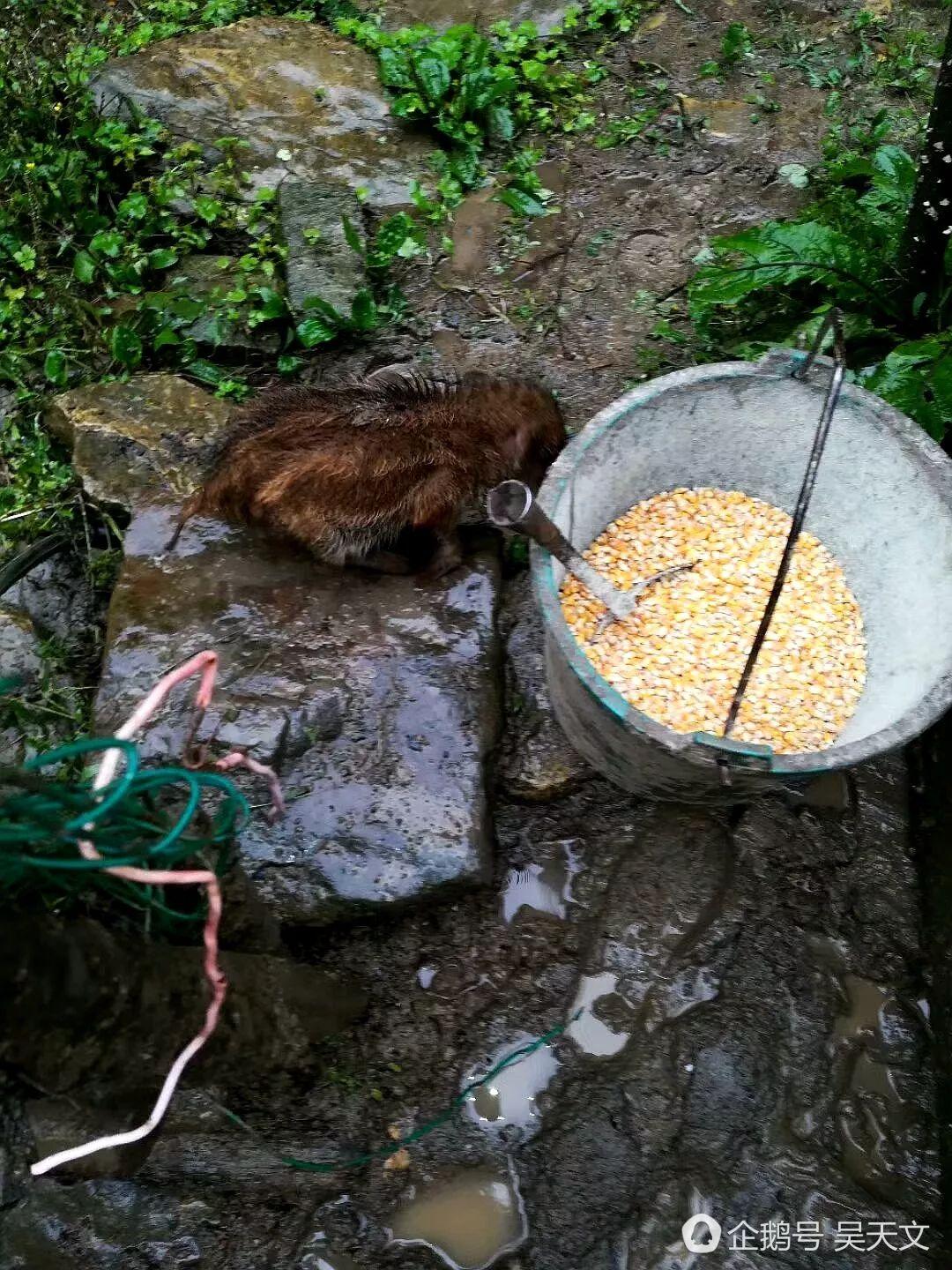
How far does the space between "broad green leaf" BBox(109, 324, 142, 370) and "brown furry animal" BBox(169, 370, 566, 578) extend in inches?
38.0

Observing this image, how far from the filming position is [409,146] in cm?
498

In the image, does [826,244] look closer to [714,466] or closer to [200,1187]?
[714,466]

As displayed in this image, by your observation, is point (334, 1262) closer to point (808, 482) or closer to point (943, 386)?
point (808, 482)

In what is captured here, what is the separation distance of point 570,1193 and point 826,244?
3.49 m

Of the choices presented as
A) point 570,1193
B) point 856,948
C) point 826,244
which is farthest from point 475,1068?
point 826,244

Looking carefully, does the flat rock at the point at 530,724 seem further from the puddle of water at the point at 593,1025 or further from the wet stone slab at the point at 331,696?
the puddle of water at the point at 593,1025

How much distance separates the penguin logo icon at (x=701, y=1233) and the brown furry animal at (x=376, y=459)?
7.40 feet

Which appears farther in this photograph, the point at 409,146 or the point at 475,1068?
the point at 409,146

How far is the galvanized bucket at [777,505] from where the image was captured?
2.47 m

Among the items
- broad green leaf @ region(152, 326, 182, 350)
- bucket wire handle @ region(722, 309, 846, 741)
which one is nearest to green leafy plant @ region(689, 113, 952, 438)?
bucket wire handle @ region(722, 309, 846, 741)

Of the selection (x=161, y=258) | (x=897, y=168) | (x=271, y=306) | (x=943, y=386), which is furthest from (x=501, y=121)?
(x=943, y=386)

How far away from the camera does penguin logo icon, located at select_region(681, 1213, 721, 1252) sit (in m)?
2.79

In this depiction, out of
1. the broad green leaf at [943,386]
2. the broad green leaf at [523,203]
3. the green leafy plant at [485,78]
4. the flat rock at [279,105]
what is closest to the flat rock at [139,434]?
the flat rock at [279,105]

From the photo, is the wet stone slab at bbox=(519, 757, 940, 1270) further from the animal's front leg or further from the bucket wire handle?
the animal's front leg
